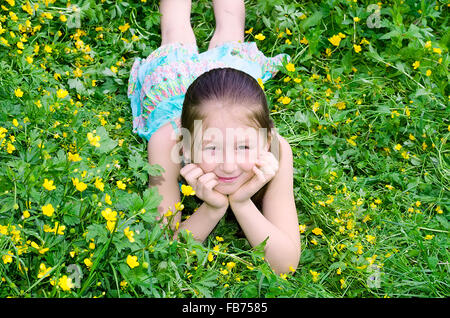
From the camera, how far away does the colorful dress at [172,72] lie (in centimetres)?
290

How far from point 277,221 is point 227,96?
652 millimetres

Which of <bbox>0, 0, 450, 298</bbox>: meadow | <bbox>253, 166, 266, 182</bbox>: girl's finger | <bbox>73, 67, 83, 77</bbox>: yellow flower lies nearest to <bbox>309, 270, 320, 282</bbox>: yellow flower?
<bbox>0, 0, 450, 298</bbox>: meadow

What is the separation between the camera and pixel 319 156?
121 inches

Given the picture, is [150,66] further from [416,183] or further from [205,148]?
[416,183]

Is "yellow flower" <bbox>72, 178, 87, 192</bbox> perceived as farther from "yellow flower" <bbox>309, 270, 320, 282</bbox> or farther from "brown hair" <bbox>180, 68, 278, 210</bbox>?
"yellow flower" <bbox>309, 270, 320, 282</bbox>

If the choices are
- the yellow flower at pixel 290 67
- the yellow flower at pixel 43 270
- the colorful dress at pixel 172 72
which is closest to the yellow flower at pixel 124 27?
the colorful dress at pixel 172 72

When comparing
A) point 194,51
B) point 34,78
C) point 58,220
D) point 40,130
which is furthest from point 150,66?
point 58,220

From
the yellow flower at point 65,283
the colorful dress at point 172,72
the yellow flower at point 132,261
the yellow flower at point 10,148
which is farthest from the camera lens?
the colorful dress at point 172,72

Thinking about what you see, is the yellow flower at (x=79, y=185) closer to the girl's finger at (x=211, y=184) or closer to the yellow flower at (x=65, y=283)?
the yellow flower at (x=65, y=283)

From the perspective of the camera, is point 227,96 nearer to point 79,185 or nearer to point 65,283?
point 79,185

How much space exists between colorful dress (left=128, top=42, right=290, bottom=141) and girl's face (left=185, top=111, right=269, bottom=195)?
0.48 m

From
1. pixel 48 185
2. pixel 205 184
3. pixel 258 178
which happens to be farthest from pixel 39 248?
pixel 258 178

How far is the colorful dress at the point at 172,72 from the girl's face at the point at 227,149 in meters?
0.48

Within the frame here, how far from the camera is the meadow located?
1.80 m
